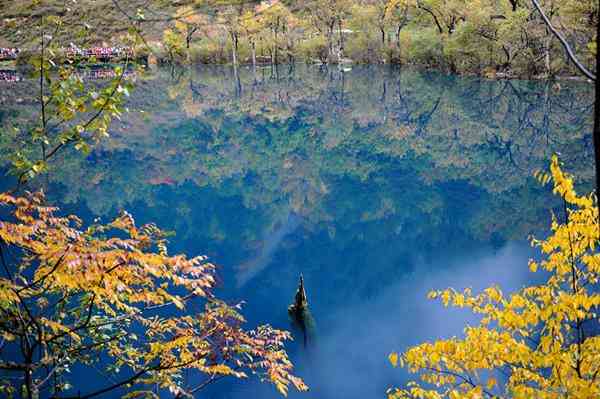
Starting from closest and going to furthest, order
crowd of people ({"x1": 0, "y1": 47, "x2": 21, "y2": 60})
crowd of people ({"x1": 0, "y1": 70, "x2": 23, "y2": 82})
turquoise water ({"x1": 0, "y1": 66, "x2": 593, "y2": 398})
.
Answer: crowd of people ({"x1": 0, "y1": 47, "x2": 21, "y2": 60}), turquoise water ({"x1": 0, "y1": 66, "x2": 593, "y2": 398}), crowd of people ({"x1": 0, "y1": 70, "x2": 23, "y2": 82})

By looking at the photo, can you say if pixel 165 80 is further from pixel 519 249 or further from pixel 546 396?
pixel 546 396

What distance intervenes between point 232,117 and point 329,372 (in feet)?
108

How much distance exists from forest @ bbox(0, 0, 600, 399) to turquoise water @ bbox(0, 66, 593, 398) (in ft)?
0.38

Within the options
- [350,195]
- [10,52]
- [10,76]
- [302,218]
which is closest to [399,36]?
[350,195]

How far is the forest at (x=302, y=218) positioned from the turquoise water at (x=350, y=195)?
12 cm

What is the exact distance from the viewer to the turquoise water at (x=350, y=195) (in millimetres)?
12797

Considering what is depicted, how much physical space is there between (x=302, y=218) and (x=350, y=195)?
3.53 metres

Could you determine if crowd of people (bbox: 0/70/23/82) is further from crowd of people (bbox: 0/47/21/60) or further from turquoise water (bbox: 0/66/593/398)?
crowd of people (bbox: 0/47/21/60)

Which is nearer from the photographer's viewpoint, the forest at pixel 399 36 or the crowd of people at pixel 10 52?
the crowd of people at pixel 10 52

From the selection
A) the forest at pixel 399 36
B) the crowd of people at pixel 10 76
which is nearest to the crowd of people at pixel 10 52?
the forest at pixel 399 36

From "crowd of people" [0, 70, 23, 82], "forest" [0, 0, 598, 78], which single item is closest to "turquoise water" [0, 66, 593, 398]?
"forest" [0, 0, 598, 78]

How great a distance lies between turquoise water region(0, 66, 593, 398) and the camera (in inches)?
504

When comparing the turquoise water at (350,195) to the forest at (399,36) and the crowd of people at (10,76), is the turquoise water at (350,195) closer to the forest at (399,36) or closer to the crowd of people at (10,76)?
the forest at (399,36)

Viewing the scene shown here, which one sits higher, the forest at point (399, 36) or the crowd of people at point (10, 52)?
the forest at point (399, 36)
